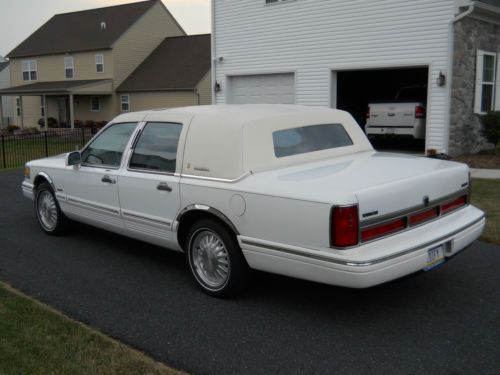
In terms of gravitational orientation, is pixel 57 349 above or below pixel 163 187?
below

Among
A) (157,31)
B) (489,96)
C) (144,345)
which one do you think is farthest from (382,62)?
(157,31)

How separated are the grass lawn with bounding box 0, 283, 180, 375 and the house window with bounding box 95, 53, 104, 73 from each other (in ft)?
114

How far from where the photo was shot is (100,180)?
6250 millimetres

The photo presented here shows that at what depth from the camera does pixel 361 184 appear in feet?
14.0

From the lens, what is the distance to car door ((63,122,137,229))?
20.1 feet

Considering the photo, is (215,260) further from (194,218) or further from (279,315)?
(279,315)

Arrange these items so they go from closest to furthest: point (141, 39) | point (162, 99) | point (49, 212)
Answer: point (49, 212) → point (162, 99) → point (141, 39)

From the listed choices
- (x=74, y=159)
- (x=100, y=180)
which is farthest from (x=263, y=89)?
(x=100, y=180)

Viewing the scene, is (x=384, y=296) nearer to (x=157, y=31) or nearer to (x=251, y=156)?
(x=251, y=156)

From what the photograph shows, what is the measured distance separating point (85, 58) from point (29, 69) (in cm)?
663

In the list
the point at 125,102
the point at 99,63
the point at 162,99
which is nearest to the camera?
the point at 162,99

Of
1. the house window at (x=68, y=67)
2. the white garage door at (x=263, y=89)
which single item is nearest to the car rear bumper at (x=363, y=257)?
the white garage door at (x=263, y=89)

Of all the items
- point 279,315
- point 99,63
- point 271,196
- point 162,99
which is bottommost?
point 279,315

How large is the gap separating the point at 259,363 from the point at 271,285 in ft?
5.33
